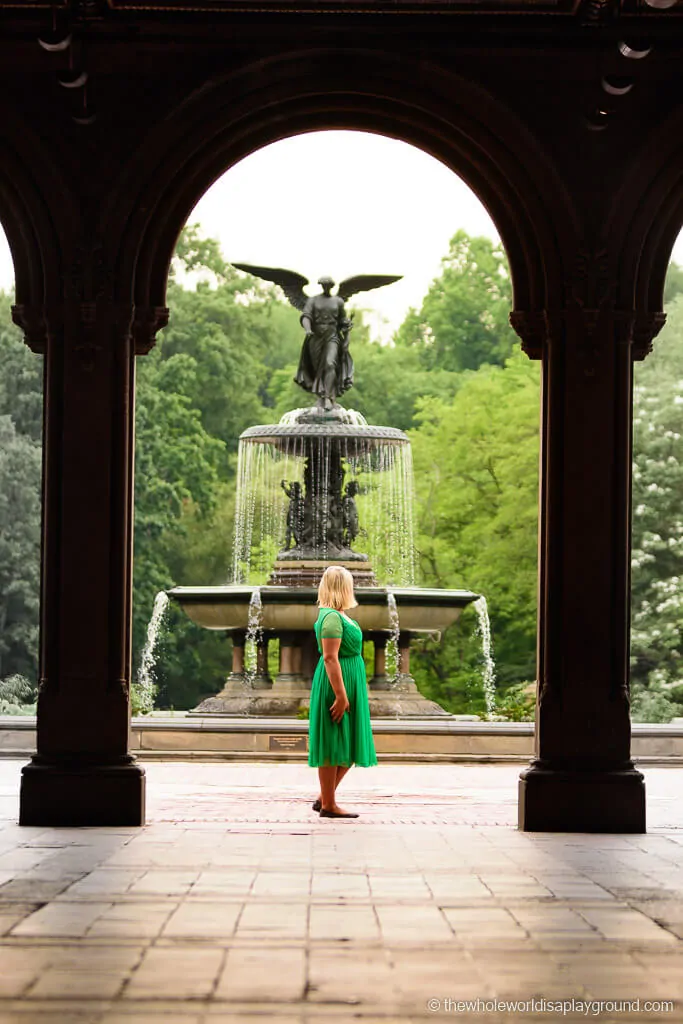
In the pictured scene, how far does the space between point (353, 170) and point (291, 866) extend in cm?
3159

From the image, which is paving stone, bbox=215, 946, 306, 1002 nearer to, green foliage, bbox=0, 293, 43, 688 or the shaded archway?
the shaded archway

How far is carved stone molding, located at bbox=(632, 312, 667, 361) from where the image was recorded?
9258 millimetres

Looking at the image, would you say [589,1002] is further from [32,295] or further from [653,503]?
[653,503]

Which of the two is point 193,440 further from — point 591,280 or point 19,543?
point 591,280

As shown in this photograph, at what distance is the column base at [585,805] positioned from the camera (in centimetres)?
884

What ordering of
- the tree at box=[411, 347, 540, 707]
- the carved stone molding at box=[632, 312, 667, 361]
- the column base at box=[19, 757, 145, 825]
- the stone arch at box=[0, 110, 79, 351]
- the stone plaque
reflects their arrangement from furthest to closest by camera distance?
the tree at box=[411, 347, 540, 707] → the stone plaque → the carved stone molding at box=[632, 312, 667, 361] → the stone arch at box=[0, 110, 79, 351] → the column base at box=[19, 757, 145, 825]

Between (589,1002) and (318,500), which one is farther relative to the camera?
(318,500)

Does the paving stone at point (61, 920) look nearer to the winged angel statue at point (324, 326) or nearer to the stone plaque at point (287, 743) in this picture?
the stone plaque at point (287, 743)

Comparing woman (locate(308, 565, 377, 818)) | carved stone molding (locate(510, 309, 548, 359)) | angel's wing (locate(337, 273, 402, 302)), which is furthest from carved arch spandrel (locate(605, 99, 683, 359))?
angel's wing (locate(337, 273, 402, 302))

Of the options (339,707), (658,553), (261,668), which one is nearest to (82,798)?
(339,707)

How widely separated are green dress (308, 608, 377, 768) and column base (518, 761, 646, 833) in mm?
946

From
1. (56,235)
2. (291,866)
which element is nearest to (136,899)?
(291,866)

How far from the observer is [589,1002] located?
4535mm

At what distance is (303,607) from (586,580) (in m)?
8.05
